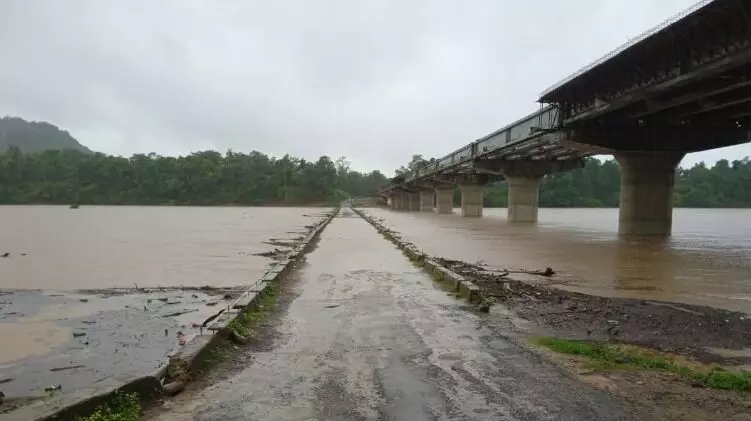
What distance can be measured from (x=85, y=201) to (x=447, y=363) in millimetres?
168690

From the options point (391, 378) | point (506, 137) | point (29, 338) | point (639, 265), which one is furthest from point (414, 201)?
point (391, 378)

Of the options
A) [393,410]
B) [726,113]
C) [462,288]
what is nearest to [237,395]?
[393,410]

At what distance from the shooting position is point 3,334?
30.7ft

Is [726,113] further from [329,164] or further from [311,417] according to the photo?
[329,164]

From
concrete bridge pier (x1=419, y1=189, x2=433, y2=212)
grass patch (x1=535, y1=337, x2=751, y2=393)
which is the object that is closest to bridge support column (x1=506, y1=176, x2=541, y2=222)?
concrete bridge pier (x1=419, y1=189, x2=433, y2=212)

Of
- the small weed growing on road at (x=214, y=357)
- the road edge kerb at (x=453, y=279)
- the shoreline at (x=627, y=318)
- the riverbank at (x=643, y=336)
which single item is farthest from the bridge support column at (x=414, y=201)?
the small weed growing on road at (x=214, y=357)

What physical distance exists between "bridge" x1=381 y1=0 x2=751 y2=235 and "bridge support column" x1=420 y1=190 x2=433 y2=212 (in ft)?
178

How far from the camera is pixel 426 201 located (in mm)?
118812

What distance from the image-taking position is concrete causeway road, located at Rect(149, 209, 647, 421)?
218 inches

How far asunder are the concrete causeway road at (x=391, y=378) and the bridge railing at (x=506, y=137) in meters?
30.2

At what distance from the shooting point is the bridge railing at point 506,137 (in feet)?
127

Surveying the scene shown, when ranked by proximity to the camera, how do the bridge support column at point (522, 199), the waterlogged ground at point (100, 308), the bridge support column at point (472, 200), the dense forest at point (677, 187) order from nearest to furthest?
1. the waterlogged ground at point (100, 308)
2. the bridge support column at point (522, 199)
3. the bridge support column at point (472, 200)
4. the dense forest at point (677, 187)

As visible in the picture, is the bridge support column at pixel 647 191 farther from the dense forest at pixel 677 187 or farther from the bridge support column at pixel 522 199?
the dense forest at pixel 677 187

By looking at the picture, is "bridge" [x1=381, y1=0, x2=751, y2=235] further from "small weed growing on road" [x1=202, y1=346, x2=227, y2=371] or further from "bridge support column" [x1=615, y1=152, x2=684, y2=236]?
"small weed growing on road" [x1=202, y1=346, x2=227, y2=371]
